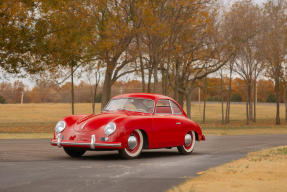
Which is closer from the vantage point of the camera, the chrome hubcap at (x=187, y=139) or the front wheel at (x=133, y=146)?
the front wheel at (x=133, y=146)

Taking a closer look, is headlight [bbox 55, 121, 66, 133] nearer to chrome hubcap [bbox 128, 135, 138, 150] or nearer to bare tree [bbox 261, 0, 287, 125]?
chrome hubcap [bbox 128, 135, 138, 150]

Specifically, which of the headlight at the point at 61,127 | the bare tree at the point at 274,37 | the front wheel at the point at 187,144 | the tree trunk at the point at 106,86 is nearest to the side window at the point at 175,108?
the front wheel at the point at 187,144

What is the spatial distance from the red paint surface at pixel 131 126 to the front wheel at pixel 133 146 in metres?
0.16

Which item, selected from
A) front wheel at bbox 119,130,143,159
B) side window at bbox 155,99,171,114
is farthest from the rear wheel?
side window at bbox 155,99,171,114

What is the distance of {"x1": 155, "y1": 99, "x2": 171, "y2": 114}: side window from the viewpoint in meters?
12.3

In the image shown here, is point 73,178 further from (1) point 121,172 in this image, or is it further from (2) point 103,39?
(2) point 103,39

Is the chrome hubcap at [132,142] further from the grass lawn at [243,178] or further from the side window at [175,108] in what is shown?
the grass lawn at [243,178]

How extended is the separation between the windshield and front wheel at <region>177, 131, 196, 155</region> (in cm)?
147

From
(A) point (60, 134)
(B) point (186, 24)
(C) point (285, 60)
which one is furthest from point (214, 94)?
(A) point (60, 134)

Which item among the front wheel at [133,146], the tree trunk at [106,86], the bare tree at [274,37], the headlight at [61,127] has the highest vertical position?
the bare tree at [274,37]

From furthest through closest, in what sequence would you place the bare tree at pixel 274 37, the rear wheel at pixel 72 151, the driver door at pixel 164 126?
1. the bare tree at pixel 274 37
2. the rear wheel at pixel 72 151
3. the driver door at pixel 164 126

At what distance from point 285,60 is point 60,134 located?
124ft

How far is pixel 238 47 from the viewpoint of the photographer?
38938 mm

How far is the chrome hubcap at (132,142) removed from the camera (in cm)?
1096
